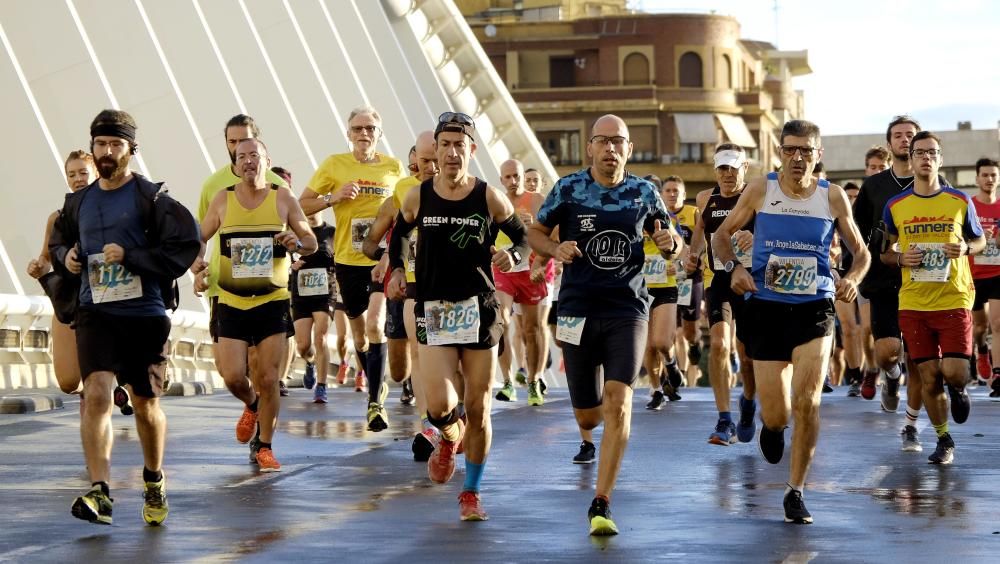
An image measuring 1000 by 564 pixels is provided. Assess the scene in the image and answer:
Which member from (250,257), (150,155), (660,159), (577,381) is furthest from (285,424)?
(660,159)

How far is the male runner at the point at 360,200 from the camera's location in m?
15.1

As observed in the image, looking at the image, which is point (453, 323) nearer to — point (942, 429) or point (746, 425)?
point (942, 429)

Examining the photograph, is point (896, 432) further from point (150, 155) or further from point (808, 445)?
point (150, 155)

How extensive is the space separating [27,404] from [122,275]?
8.09 meters

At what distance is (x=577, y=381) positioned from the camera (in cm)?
1038

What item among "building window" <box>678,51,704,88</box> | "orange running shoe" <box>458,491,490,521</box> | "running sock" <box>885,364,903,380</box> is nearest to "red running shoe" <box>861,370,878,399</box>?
"running sock" <box>885,364,903,380</box>

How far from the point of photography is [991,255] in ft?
67.3

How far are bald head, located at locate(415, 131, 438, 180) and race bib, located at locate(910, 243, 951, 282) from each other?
2.93m

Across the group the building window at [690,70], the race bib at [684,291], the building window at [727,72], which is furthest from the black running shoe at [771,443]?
the building window at [727,72]

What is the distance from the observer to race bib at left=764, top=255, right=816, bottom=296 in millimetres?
10516

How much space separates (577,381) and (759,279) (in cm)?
104

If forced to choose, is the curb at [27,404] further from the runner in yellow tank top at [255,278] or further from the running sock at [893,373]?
the running sock at [893,373]

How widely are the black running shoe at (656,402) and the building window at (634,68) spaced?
74.0m


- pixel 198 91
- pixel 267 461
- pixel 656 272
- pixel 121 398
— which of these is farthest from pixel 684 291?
pixel 198 91
